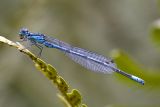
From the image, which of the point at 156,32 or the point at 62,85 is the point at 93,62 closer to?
the point at 156,32

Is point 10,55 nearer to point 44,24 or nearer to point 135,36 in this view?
point 44,24

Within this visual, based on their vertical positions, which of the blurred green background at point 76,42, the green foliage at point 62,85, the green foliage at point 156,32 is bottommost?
the green foliage at point 62,85

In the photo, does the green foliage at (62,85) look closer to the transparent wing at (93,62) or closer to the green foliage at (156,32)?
the transparent wing at (93,62)

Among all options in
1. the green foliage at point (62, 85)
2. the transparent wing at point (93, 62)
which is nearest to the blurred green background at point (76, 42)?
the transparent wing at point (93, 62)

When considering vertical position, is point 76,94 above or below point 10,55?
below

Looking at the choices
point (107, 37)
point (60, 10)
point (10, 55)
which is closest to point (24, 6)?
point (10, 55)

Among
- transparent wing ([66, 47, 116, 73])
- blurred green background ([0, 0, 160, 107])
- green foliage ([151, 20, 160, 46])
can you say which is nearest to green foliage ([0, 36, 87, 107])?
transparent wing ([66, 47, 116, 73])

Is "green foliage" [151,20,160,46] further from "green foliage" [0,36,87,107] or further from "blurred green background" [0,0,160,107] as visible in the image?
"green foliage" [0,36,87,107]

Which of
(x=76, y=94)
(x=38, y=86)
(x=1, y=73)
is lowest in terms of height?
(x=76, y=94)
